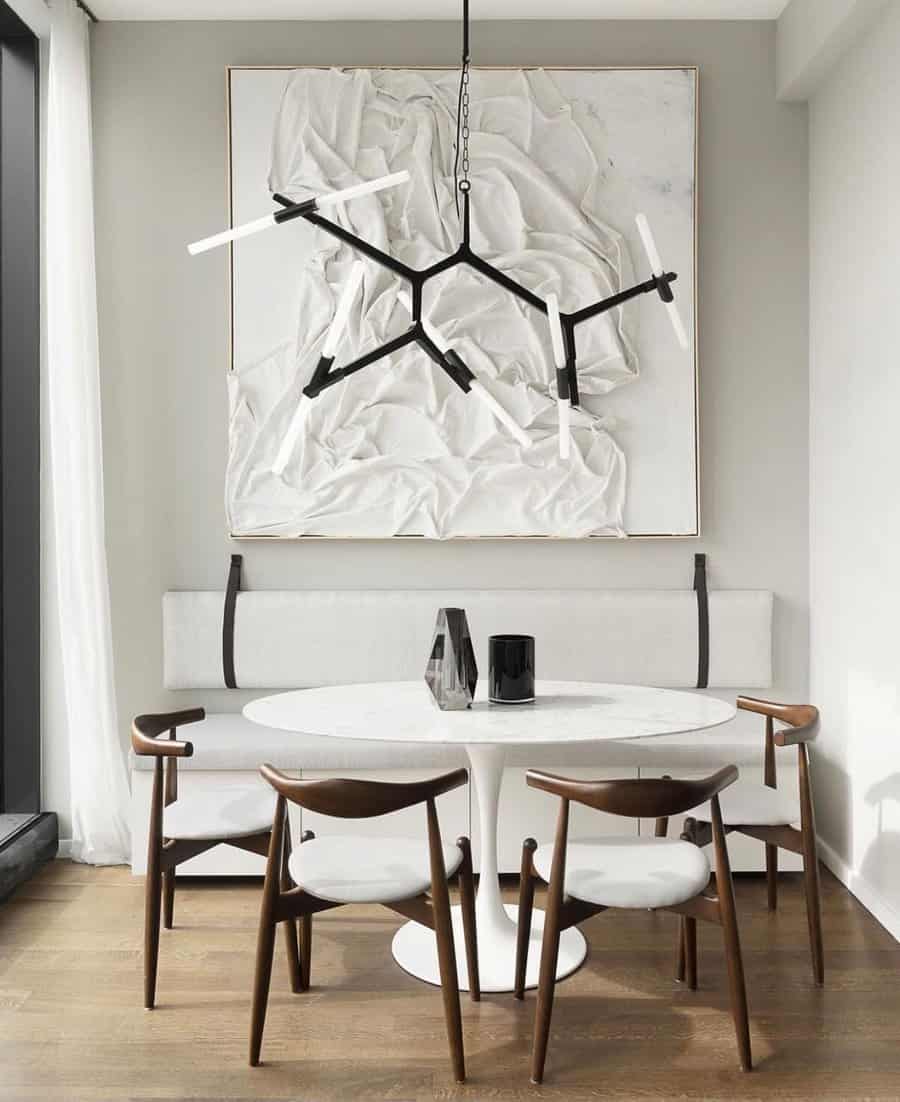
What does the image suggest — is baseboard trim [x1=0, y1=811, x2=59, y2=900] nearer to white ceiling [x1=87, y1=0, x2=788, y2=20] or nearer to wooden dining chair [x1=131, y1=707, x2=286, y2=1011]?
wooden dining chair [x1=131, y1=707, x2=286, y2=1011]

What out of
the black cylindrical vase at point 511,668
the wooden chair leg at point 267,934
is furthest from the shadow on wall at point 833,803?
the wooden chair leg at point 267,934

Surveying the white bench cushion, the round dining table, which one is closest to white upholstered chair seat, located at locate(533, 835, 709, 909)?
the round dining table

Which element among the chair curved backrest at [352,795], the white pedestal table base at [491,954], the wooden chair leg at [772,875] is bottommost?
the white pedestal table base at [491,954]

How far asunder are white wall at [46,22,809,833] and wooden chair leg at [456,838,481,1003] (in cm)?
148

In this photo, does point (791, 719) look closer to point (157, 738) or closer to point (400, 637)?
point (400, 637)

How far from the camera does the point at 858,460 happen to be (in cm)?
322

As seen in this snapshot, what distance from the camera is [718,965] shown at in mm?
2705

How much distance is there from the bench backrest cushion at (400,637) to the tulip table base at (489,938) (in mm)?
956

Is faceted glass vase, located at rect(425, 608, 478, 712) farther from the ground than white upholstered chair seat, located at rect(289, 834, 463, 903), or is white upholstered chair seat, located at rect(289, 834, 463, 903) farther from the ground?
faceted glass vase, located at rect(425, 608, 478, 712)

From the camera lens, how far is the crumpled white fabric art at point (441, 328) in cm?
358

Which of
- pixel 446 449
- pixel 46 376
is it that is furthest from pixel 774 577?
pixel 46 376

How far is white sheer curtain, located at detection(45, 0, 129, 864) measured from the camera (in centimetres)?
334

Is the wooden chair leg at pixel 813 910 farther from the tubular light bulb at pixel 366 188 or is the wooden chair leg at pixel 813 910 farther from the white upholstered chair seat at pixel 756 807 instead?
the tubular light bulb at pixel 366 188

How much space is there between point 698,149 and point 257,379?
1.77 metres
